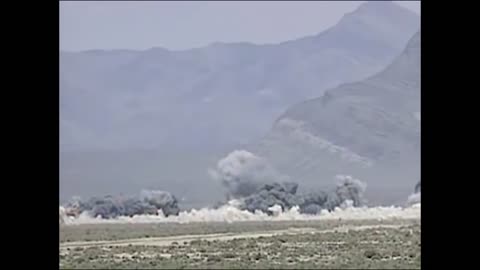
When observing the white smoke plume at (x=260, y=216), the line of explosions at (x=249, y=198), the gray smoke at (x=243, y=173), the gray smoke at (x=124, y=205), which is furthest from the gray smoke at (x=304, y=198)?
the gray smoke at (x=124, y=205)

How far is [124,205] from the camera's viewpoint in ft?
53.2

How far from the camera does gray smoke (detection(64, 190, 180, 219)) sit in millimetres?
15812

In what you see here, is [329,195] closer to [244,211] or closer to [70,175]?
[244,211]

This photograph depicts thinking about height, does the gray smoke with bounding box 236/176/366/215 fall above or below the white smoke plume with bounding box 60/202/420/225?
above

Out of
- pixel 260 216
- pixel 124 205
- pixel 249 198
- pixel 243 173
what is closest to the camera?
pixel 260 216

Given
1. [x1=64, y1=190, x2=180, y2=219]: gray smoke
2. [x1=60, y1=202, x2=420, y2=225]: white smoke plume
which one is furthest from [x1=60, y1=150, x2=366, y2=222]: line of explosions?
[x1=60, y1=202, x2=420, y2=225]: white smoke plume

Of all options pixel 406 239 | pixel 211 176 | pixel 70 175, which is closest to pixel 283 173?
pixel 211 176

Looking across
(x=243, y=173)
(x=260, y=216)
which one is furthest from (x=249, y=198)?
(x=260, y=216)

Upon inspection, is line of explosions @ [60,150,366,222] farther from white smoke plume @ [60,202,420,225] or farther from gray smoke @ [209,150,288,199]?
white smoke plume @ [60,202,420,225]

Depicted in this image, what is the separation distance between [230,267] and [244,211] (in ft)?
13.3

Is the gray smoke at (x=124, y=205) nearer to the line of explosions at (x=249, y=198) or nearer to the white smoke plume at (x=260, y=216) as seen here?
the line of explosions at (x=249, y=198)

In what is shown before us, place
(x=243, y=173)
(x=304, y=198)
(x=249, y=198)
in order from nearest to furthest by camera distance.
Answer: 1. (x=304, y=198)
2. (x=249, y=198)
3. (x=243, y=173)

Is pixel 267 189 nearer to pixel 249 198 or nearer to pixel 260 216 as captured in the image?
pixel 249 198
